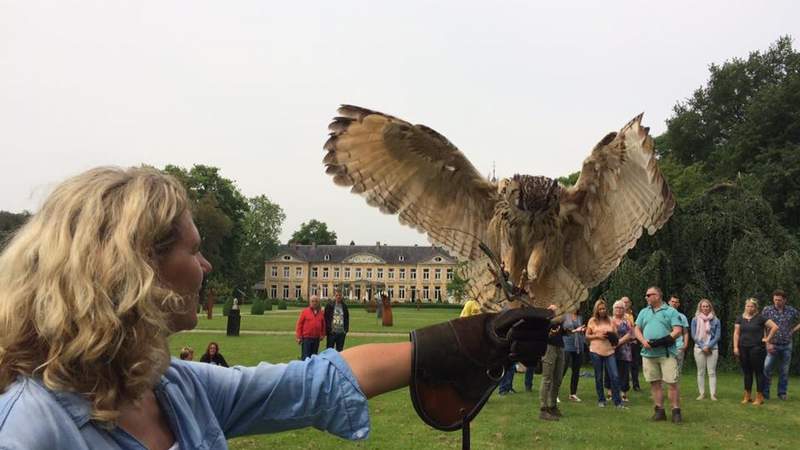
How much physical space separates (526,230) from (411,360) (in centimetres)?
197

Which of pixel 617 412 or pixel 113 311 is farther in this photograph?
pixel 617 412

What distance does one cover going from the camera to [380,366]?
1.86 m

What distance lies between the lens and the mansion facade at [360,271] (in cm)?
9575

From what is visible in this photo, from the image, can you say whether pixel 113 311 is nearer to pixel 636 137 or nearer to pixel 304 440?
pixel 636 137

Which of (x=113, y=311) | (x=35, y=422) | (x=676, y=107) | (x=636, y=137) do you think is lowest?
(x=35, y=422)

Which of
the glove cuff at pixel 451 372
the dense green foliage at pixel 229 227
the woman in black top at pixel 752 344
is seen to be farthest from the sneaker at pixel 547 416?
the dense green foliage at pixel 229 227

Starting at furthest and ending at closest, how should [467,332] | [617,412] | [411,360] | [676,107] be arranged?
[676,107], [617,412], [467,332], [411,360]

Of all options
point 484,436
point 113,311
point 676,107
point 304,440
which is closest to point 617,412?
point 484,436

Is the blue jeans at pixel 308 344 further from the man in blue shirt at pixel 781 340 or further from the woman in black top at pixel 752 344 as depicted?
the man in blue shirt at pixel 781 340

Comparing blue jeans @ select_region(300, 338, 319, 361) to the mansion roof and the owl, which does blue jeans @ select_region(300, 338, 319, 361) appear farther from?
the mansion roof

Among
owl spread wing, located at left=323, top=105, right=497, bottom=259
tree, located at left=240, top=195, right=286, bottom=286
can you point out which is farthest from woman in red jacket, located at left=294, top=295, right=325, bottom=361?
tree, located at left=240, top=195, right=286, bottom=286

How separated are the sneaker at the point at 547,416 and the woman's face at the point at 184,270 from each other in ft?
25.0

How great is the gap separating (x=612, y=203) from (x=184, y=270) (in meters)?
2.98

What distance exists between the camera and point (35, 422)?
109 cm
